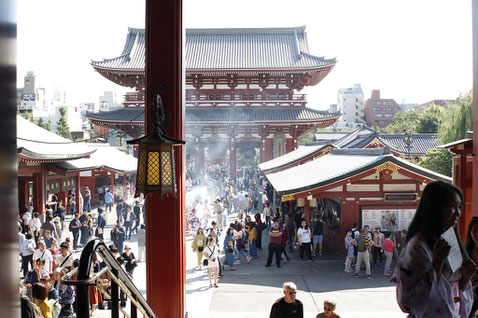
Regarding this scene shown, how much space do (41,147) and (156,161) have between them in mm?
10006

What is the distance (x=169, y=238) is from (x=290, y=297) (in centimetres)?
142

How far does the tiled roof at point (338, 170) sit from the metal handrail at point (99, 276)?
694 cm

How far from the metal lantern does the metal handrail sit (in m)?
1.01

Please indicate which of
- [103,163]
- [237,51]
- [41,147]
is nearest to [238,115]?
[237,51]

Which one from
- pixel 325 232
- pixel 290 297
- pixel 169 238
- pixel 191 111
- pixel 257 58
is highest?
pixel 257 58

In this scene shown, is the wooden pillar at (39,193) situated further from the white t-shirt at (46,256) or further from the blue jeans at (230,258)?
the blue jeans at (230,258)

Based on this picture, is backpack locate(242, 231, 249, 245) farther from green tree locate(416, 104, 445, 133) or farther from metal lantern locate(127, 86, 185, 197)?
green tree locate(416, 104, 445, 133)

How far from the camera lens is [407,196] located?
32.1 feet

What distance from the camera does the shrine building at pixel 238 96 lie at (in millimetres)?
20125

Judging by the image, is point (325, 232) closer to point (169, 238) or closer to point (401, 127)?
point (169, 238)

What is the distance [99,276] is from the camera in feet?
6.61

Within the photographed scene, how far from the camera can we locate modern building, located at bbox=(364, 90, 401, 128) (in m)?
67.2

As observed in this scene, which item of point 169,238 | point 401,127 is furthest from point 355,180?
point 401,127

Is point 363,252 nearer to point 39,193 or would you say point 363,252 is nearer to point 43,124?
point 39,193
